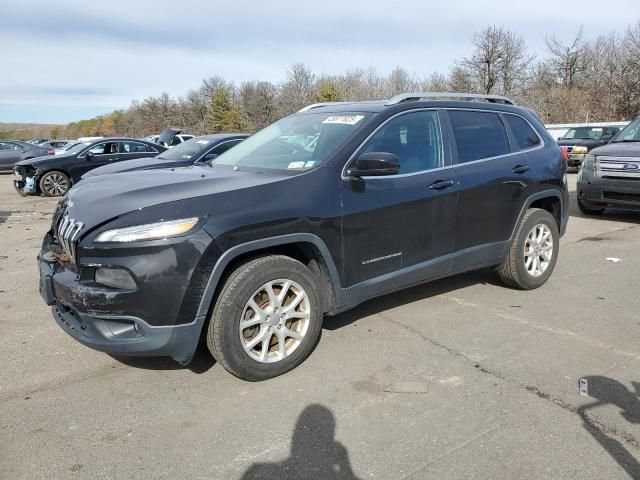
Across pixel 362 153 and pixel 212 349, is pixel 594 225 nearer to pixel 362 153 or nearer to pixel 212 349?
pixel 362 153

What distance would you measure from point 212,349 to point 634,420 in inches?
96.2

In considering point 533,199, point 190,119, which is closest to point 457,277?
point 533,199

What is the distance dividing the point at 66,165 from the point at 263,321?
1186 centimetres

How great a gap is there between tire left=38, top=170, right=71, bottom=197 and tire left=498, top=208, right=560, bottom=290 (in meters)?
11.8

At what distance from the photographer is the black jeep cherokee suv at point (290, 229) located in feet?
9.58

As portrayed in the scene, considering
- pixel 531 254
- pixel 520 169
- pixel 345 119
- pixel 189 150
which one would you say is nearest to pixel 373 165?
pixel 345 119

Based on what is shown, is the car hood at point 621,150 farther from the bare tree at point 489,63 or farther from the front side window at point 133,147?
the bare tree at point 489,63

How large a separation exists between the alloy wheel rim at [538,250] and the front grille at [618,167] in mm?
4061

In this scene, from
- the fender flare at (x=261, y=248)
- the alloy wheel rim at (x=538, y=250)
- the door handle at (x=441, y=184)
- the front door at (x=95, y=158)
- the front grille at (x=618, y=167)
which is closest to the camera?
the fender flare at (x=261, y=248)

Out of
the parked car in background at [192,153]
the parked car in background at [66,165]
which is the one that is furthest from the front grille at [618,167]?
the parked car in background at [66,165]

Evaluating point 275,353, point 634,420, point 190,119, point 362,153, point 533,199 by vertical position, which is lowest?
point 634,420

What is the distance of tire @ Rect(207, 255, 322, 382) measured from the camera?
10.1ft

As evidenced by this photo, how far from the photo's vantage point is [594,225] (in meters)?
8.69

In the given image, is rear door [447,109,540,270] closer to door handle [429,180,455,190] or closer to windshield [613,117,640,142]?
door handle [429,180,455,190]
